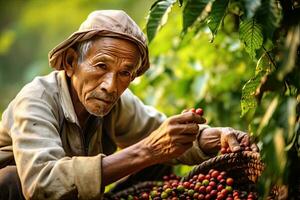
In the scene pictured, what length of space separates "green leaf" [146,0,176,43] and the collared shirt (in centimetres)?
68

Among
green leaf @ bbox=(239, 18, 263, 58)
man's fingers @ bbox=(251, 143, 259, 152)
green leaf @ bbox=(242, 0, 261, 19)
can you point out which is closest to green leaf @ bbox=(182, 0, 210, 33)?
green leaf @ bbox=(242, 0, 261, 19)

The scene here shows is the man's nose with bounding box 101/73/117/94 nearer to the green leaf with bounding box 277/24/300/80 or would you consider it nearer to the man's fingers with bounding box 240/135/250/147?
the man's fingers with bounding box 240/135/250/147

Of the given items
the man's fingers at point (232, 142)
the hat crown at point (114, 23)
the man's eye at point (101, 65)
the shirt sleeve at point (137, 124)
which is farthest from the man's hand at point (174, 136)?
the shirt sleeve at point (137, 124)

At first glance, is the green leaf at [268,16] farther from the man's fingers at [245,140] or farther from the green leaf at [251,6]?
the man's fingers at [245,140]

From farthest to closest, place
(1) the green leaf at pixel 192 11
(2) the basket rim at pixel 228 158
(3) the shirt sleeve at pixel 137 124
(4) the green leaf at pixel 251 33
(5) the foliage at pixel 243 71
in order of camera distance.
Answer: (3) the shirt sleeve at pixel 137 124
(2) the basket rim at pixel 228 158
(4) the green leaf at pixel 251 33
(1) the green leaf at pixel 192 11
(5) the foliage at pixel 243 71

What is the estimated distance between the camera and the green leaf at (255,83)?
2611 millimetres

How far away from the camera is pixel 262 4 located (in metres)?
2.05

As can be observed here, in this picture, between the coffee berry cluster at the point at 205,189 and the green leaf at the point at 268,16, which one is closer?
the green leaf at the point at 268,16

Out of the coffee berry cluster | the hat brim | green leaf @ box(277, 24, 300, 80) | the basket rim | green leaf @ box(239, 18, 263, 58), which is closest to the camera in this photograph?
green leaf @ box(277, 24, 300, 80)

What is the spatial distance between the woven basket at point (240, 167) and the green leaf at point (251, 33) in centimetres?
47

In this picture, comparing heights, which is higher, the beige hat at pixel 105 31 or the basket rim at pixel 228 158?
the beige hat at pixel 105 31

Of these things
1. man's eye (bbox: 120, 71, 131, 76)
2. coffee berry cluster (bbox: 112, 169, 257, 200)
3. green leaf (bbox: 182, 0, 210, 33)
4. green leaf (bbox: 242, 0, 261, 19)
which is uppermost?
green leaf (bbox: 242, 0, 261, 19)

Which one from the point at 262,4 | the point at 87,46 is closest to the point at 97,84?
the point at 87,46

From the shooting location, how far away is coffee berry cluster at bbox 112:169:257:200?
2.84m
